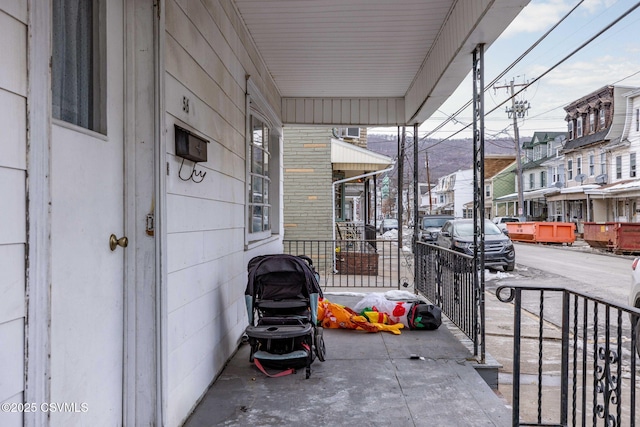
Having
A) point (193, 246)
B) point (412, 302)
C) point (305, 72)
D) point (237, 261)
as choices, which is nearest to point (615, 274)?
point (412, 302)

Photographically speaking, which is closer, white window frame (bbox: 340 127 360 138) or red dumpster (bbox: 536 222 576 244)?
white window frame (bbox: 340 127 360 138)

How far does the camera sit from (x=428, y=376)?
331 centimetres

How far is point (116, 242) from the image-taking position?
78.2 inches

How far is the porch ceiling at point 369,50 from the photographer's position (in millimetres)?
3645

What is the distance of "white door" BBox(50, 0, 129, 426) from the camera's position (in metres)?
1.56

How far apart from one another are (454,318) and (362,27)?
116 inches

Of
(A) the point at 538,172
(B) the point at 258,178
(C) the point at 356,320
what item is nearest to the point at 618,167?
(A) the point at 538,172

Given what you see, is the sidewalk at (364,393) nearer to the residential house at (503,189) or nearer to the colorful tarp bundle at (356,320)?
the colorful tarp bundle at (356,320)

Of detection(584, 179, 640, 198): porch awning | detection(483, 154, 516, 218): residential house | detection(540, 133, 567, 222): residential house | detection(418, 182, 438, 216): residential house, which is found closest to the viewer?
detection(584, 179, 640, 198): porch awning

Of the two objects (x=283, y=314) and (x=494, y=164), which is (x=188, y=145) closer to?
(x=283, y=314)

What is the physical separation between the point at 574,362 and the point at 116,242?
7.10 ft

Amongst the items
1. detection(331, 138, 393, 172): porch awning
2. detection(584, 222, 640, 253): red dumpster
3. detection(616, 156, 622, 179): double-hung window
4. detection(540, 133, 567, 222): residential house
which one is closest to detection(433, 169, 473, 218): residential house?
detection(540, 133, 567, 222): residential house

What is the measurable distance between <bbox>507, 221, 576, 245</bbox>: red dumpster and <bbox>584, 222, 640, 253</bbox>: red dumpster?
2805mm

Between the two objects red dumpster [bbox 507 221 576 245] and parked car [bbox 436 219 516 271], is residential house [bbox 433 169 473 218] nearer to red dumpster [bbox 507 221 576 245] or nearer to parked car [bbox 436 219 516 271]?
red dumpster [bbox 507 221 576 245]
